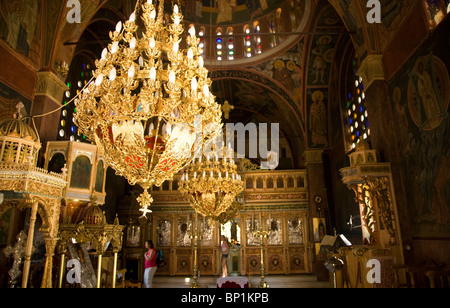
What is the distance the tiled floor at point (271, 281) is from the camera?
10312 mm


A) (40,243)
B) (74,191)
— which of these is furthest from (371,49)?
(40,243)

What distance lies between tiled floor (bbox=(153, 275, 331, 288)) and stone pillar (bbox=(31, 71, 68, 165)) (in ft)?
21.9

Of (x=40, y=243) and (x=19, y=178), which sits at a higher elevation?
(x=19, y=178)

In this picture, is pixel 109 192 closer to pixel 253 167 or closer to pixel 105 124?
pixel 253 167

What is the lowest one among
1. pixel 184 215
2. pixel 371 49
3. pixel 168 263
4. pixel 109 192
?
pixel 168 263

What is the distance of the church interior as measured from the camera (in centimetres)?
380

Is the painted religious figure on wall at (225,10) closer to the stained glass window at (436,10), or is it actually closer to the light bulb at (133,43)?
the stained glass window at (436,10)

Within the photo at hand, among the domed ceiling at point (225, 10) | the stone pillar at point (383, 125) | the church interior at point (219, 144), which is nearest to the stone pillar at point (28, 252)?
the church interior at point (219, 144)

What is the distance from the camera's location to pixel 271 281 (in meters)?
10.9

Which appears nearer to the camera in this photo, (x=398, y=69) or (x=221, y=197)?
(x=398, y=69)

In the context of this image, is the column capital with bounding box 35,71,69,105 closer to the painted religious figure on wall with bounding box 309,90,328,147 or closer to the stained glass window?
the stained glass window

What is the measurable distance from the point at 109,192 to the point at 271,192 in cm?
720

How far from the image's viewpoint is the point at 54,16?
23.5ft

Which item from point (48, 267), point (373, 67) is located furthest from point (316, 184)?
point (48, 267)
